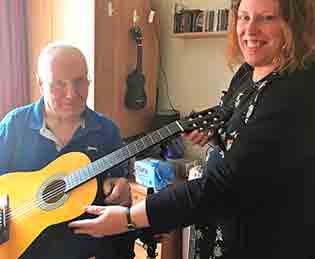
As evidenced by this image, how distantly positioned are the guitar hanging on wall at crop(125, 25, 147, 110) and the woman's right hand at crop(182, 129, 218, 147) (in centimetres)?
128

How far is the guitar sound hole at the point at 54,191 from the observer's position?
1185 mm

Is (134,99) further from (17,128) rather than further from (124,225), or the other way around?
(124,225)

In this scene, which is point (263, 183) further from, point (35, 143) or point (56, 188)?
point (35, 143)

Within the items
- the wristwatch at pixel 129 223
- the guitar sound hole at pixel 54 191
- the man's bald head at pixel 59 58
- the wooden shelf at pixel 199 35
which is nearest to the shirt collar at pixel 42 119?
the man's bald head at pixel 59 58

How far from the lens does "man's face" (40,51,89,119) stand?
130 centimetres

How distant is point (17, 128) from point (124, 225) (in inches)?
24.2

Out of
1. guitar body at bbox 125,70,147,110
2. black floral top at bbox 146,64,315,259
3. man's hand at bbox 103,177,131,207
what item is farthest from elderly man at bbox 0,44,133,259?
guitar body at bbox 125,70,147,110

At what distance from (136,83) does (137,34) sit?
1.00 ft

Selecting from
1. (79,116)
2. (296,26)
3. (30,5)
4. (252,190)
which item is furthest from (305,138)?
(30,5)

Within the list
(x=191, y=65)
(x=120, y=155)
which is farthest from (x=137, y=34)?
(x=120, y=155)

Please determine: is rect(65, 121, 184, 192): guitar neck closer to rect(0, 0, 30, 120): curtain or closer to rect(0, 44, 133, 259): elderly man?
rect(0, 44, 133, 259): elderly man

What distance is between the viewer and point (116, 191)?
122cm

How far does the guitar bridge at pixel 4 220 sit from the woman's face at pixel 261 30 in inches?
36.3

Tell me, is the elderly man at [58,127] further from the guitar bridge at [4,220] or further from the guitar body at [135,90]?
the guitar body at [135,90]
